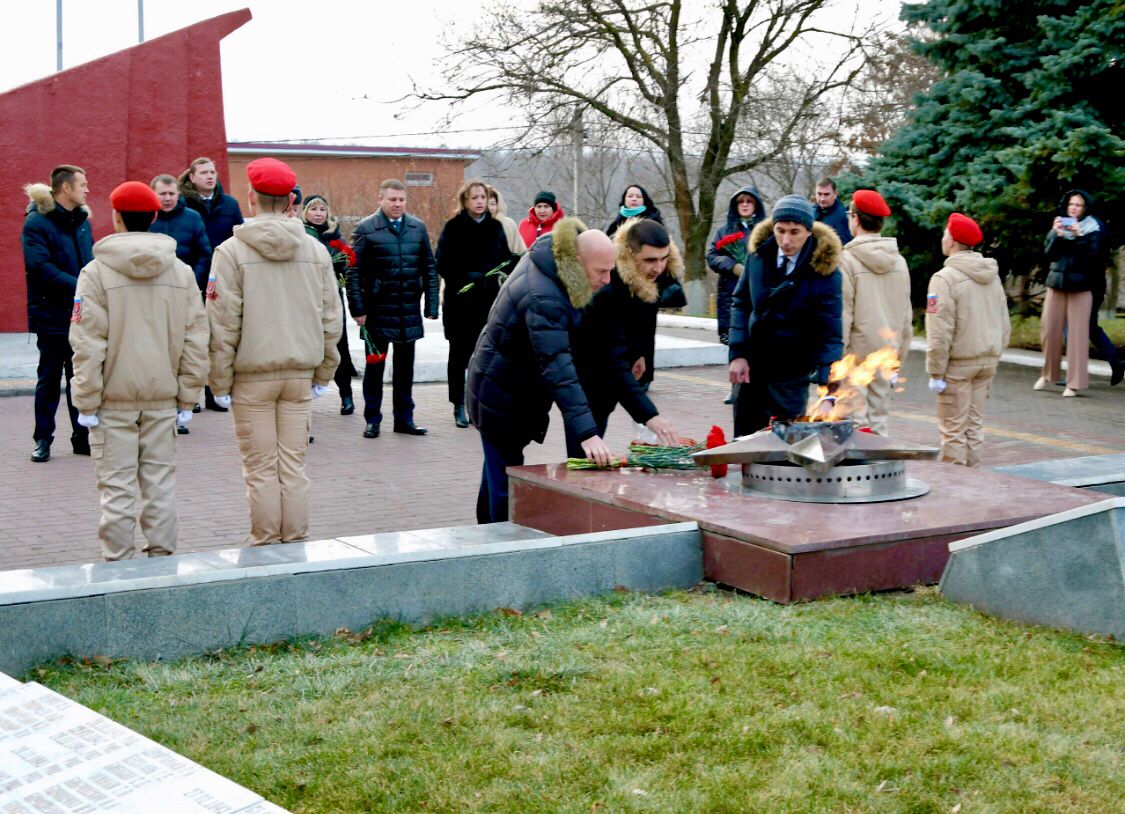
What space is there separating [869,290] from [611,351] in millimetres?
2794

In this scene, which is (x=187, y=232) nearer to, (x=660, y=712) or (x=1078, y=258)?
(x=660, y=712)

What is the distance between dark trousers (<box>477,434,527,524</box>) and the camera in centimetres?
683

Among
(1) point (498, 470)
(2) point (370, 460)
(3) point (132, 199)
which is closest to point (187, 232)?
(2) point (370, 460)

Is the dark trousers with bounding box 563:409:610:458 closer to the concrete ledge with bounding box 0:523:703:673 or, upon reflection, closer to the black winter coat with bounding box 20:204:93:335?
the concrete ledge with bounding box 0:523:703:673

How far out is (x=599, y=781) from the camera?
143 inches

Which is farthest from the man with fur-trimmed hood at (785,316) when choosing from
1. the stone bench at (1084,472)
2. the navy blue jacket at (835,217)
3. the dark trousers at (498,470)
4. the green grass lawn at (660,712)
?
the navy blue jacket at (835,217)

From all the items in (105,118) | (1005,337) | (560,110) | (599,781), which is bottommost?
(599,781)

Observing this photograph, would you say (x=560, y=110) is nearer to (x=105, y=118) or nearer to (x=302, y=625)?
(x=105, y=118)

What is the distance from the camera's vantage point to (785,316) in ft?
24.2

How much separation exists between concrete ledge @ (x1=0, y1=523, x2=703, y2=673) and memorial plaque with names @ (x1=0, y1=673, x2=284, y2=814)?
1.42m

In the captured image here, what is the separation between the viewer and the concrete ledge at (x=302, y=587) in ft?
15.2

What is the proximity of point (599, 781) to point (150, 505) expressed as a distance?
3597 millimetres

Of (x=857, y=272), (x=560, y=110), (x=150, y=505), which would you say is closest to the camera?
(x=150, y=505)

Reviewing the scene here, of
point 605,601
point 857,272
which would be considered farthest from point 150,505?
point 857,272
